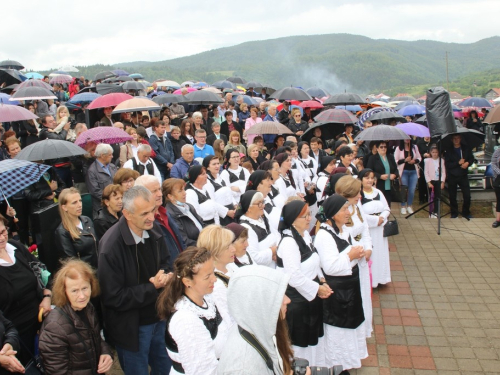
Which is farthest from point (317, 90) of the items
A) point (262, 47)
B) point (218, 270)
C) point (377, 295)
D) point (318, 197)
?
point (262, 47)

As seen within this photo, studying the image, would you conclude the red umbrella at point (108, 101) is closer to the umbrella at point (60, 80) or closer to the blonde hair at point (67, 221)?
the blonde hair at point (67, 221)

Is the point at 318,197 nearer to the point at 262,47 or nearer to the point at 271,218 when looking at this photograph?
the point at 271,218

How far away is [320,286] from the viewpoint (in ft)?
14.0

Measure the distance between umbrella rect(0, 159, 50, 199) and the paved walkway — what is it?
401cm

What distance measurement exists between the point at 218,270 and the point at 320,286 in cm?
123

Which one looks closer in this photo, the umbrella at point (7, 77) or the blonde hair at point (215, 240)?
the blonde hair at point (215, 240)

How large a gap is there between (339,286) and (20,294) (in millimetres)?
2850

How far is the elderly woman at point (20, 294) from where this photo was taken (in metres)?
3.52

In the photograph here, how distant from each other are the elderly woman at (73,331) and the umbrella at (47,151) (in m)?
2.63

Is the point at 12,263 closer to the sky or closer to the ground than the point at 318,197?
closer to the sky

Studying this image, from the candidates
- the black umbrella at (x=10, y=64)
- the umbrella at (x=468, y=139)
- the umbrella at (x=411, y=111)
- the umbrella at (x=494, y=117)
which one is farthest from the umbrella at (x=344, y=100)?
the black umbrella at (x=10, y=64)

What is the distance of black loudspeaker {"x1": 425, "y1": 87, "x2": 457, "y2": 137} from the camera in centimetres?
852

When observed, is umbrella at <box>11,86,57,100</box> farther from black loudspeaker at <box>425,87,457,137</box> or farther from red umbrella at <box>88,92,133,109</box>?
black loudspeaker at <box>425,87,457,137</box>

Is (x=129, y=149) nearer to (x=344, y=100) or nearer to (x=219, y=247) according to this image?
(x=219, y=247)
